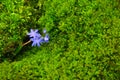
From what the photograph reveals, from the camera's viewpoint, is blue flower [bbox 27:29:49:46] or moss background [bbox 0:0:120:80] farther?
blue flower [bbox 27:29:49:46]

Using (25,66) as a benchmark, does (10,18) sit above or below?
above

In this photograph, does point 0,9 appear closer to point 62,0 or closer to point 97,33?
point 62,0

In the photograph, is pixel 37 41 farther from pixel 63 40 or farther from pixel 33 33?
pixel 63 40

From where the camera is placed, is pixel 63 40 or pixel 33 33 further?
pixel 33 33

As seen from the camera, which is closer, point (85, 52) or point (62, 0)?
point (85, 52)

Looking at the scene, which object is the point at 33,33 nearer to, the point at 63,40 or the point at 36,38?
the point at 36,38

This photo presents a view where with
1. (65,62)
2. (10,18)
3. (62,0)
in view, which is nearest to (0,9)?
(10,18)

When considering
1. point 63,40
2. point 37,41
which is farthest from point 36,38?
point 63,40

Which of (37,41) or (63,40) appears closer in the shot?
(63,40)
